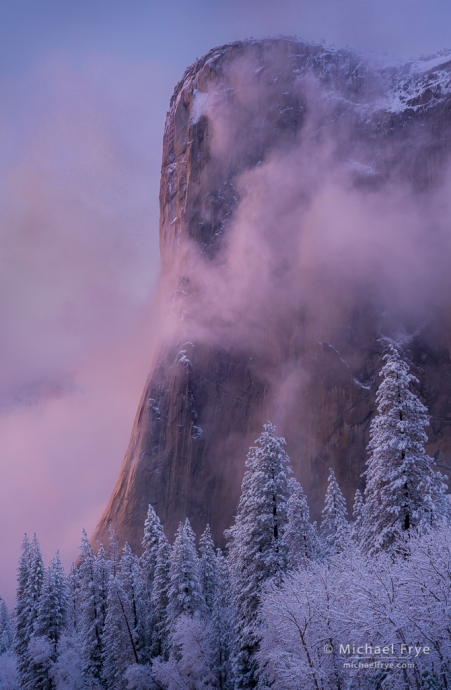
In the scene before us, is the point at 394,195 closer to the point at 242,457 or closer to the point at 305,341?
the point at 305,341

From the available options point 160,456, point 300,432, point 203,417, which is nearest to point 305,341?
point 300,432

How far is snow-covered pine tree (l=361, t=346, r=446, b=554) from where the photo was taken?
19.9 metres

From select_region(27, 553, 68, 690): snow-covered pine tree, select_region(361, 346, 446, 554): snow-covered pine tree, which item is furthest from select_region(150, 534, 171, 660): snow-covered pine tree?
select_region(361, 346, 446, 554): snow-covered pine tree

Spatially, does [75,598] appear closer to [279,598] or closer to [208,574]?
[208,574]

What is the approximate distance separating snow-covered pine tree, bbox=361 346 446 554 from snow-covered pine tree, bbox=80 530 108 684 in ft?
79.3

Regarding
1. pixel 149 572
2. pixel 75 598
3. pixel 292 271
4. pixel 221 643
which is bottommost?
pixel 221 643

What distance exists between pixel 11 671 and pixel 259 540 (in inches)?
1248

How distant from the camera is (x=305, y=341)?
81.4 metres

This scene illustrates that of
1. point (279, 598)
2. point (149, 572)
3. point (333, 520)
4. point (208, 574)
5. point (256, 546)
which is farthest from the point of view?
point (149, 572)

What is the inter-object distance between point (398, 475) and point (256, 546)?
7.80 m

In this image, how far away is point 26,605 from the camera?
40281 millimetres

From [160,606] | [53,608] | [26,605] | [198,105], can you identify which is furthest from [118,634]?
[198,105]

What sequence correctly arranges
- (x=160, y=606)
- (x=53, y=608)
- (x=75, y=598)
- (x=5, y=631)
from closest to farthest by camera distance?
(x=160, y=606) < (x=53, y=608) < (x=75, y=598) < (x=5, y=631)

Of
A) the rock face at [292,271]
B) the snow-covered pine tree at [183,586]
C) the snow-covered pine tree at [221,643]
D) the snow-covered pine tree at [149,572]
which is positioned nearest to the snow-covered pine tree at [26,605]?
the snow-covered pine tree at [149,572]
